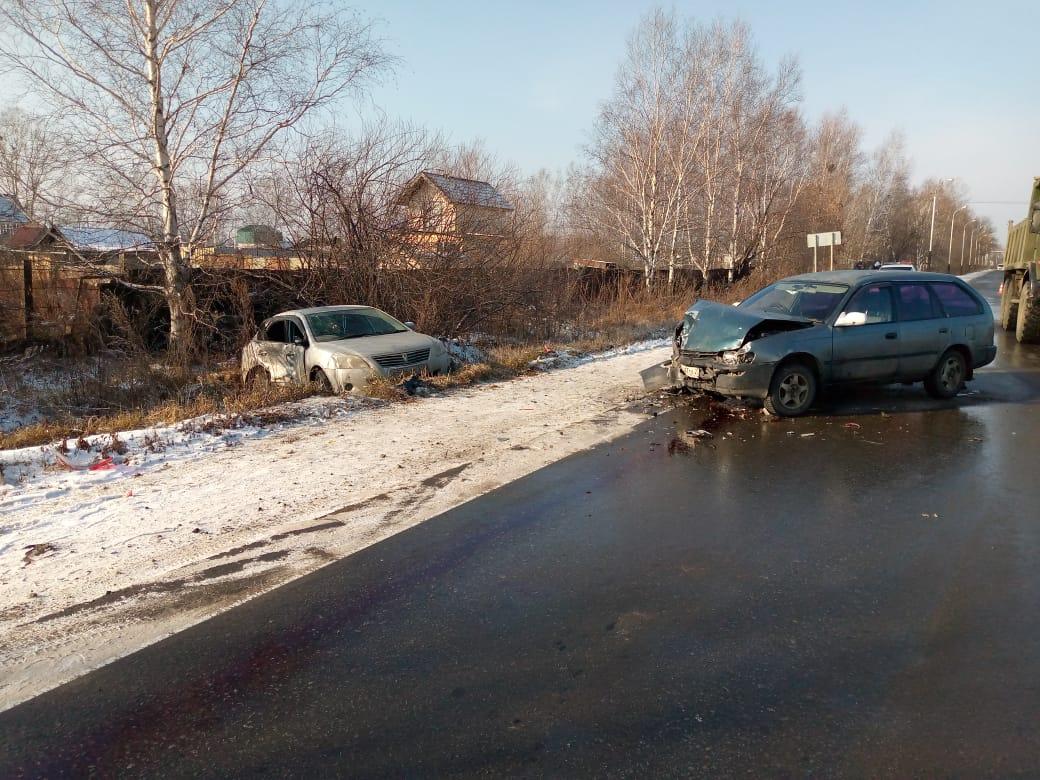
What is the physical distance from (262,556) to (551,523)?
2.01 metres

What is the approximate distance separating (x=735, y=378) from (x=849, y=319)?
1.67 metres

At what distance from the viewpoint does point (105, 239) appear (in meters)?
13.7

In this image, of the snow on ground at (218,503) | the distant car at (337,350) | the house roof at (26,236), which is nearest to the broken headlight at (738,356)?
the snow on ground at (218,503)

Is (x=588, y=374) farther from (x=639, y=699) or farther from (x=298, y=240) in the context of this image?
(x=639, y=699)

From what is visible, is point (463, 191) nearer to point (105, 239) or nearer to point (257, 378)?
point (257, 378)

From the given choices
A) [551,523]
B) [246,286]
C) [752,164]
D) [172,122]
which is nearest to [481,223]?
[246,286]

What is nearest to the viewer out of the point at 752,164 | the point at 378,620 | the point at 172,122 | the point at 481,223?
the point at 378,620

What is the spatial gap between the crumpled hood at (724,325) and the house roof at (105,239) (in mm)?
10854

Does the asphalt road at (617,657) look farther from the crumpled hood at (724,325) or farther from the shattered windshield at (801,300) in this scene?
the shattered windshield at (801,300)

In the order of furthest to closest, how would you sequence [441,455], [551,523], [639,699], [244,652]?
[441,455] < [551,523] < [244,652] < [639,699]

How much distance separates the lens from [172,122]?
44.8ft

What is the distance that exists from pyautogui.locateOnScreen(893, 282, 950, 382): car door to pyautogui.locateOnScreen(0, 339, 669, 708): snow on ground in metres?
3.52

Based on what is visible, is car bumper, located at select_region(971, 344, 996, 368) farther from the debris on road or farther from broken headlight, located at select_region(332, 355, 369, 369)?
the debris on road

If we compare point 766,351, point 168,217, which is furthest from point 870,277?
point 168,217
